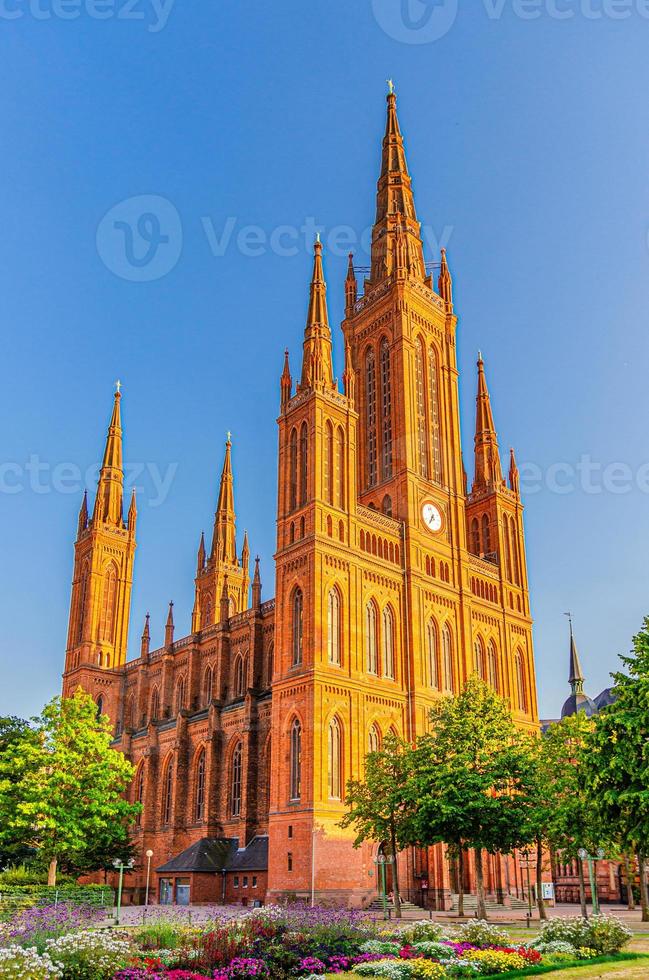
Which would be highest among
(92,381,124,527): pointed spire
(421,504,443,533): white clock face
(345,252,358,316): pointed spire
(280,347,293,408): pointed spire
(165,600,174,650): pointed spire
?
(345,252,358,316): pointed spire

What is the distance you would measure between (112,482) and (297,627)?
154 feet

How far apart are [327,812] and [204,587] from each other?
53.4 meters

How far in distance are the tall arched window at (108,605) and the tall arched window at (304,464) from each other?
4090 cm

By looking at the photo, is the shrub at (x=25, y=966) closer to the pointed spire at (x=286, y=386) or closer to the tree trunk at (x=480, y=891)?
the tree trunk at (x=480, y=891)

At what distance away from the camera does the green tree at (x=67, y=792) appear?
5256cm

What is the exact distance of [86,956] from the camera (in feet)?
61.7

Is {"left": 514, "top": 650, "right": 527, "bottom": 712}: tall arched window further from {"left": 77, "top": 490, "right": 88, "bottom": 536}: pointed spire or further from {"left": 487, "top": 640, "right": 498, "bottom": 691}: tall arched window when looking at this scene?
{"left": 77, "top": 490, "right": 88, "bottom": 536}: pointed spire

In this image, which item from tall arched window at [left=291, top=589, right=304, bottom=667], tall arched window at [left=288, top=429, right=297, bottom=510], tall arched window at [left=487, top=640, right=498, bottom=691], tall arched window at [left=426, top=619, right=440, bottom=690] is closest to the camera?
tall arched window at [left=291, top=589, right=304, bottom=667]

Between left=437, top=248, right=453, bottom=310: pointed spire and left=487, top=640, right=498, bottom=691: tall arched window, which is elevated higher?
left=437, top=248, right=453, bottom=310: pointed spire

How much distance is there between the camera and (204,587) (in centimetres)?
10150

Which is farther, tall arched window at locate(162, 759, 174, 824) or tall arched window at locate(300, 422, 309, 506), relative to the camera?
tall arched window at locate(162, 759, 174, 824)

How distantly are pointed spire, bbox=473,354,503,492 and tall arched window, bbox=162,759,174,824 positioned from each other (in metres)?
34.6

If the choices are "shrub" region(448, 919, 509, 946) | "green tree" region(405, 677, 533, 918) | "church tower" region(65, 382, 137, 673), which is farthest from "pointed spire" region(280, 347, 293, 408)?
"shrub" region(448, 919, 509, 946)

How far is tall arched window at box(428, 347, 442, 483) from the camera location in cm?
7019
